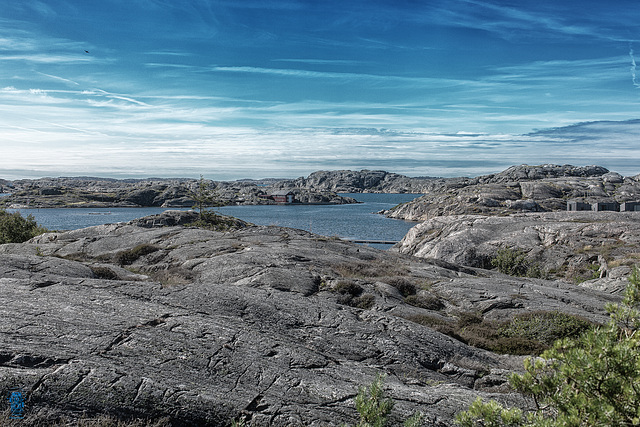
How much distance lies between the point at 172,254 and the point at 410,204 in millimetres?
155534

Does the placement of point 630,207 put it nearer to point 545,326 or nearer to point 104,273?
point 545,326

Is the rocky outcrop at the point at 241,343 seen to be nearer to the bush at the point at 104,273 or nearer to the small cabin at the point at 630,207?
the bush at the point at 104,273

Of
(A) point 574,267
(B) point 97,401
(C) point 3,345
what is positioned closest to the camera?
(B) point 97,401

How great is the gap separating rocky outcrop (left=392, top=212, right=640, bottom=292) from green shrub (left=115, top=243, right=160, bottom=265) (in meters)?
34.4

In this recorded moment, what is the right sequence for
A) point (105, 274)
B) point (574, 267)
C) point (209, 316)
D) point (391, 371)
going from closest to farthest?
point (391, 371) → point (209, 316) → point (105, 274) → point (574, 267)

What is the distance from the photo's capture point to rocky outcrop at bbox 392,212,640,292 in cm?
3925

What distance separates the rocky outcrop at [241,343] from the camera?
9.23 meters

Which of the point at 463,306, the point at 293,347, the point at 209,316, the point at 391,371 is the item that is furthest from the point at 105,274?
the point at 463,306

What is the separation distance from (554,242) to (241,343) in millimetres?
45114

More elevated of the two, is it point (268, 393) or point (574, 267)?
point (268, 393)

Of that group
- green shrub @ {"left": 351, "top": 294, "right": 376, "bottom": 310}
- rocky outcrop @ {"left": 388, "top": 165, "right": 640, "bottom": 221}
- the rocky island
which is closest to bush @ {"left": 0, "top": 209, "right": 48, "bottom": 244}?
the rocky island

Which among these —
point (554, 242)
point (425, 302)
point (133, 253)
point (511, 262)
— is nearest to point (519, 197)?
point (554, 242)

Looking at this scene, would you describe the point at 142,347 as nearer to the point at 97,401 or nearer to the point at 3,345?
the point at 97,401

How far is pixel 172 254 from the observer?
26.5 metres
